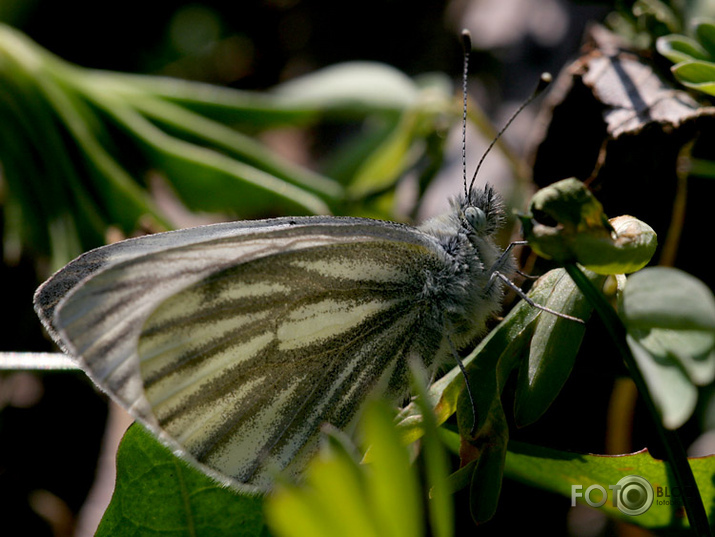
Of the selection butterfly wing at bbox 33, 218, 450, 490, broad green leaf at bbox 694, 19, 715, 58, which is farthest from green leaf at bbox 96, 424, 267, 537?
broad green leaf at bbox 694, 19, 715, 58

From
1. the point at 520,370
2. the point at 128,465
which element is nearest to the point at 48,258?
the point at 128,465

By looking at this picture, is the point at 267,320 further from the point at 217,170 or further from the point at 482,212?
the point at 217,170

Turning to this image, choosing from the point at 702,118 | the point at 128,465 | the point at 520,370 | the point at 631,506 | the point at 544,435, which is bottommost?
the point at 544,435

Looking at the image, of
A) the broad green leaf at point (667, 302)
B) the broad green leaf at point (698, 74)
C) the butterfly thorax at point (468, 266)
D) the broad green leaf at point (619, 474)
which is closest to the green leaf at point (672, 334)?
the broad green leaf at point (667, 302)

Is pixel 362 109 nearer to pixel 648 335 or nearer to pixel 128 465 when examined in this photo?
pixel 128 465

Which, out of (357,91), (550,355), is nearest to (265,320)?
(550,355)

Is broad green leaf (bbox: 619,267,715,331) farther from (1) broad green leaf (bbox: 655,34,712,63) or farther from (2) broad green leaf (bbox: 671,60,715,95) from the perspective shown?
(1) broad green leaf (bbox: 655,34,712,63)
